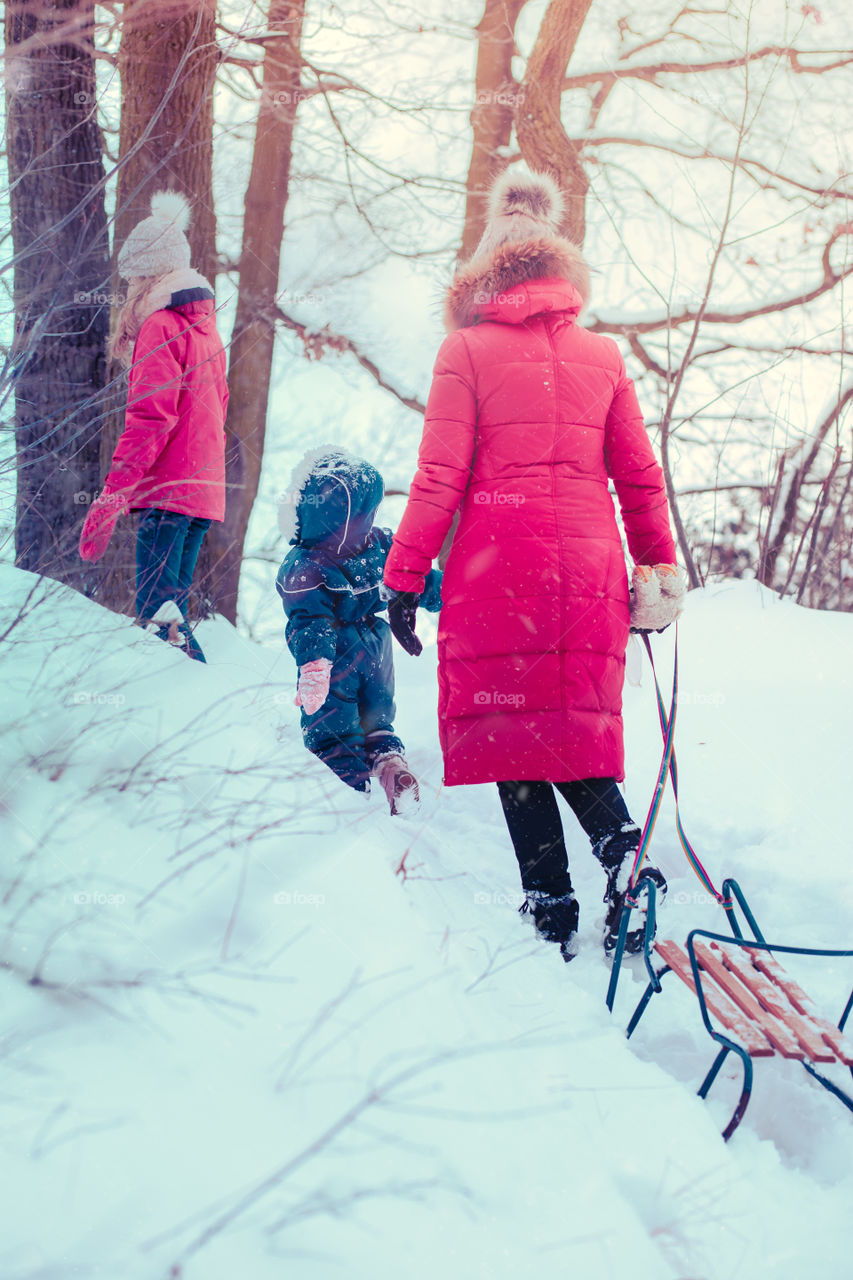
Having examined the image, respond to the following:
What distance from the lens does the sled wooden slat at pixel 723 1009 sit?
163 cm

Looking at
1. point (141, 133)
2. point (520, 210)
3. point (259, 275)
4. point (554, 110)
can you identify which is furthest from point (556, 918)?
point (554, 110)

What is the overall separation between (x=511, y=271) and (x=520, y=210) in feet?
1.08

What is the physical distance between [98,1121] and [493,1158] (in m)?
0.63

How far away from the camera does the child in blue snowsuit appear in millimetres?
3027

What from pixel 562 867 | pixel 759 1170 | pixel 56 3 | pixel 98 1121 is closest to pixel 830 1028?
pixel 759 1170

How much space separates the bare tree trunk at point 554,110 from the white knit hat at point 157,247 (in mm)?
2970

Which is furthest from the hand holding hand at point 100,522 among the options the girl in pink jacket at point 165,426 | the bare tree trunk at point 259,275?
the bare tree trunk at point 259,275

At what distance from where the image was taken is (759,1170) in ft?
5.24

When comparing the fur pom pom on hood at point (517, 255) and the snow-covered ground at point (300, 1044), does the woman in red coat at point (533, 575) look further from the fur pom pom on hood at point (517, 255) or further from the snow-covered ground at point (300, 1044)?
the snow-covered ground at point (300, 1044)

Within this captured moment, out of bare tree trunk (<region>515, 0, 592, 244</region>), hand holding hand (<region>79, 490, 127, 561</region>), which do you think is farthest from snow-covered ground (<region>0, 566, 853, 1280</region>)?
bare tree trunk (<region>515, 0, 592, 244</region>)

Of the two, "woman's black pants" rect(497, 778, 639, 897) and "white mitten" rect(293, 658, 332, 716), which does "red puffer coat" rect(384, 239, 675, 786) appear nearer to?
"woman's black pants" rect(497, 778, 639, 897)

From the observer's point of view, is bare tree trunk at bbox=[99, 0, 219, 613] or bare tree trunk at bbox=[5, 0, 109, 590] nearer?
bare tree trunk at bbox=[5, 0, 109, 590]

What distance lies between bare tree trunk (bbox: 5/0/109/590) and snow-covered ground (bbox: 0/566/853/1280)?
440mm

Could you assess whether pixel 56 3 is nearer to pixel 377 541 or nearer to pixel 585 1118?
pixel 377 541
